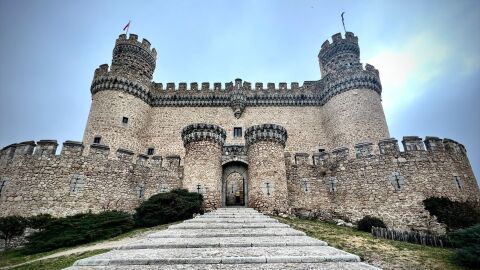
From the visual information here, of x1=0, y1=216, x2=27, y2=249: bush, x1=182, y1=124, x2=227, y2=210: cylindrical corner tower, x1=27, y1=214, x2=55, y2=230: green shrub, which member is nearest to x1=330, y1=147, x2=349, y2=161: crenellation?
x1=182, y1=124, x2=227, y2=210: cylindrical corner tower

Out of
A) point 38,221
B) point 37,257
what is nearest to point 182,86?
point 38,221

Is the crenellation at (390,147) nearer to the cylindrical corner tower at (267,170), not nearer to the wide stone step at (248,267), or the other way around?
the cylindrical corner tower at (267,170)

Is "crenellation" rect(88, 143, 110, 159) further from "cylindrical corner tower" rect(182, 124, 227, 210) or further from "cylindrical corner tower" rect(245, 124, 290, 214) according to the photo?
"cylindrical corner tower" rect(245, 124, 290, 214)

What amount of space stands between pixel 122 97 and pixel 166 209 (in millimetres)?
14795

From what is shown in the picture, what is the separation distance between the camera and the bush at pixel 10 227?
12258 mm

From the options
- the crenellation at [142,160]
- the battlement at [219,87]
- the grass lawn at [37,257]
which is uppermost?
the battlement at [219,87]

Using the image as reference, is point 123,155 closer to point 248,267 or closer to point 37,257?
point 37,257

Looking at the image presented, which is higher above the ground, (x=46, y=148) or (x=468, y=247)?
(x=46, y=148)

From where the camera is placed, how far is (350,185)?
15805 mm

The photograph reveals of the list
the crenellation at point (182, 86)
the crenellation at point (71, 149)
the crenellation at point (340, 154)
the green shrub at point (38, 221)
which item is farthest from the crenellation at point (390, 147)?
the crenellation at point (182, 86)

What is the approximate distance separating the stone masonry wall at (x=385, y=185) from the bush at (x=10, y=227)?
1361 cm


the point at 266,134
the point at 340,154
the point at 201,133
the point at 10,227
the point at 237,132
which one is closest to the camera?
the point at 10,227

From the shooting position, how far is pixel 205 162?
15.4 m

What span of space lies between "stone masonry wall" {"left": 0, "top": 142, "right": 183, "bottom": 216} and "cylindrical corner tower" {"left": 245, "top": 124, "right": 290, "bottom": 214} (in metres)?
4.92
